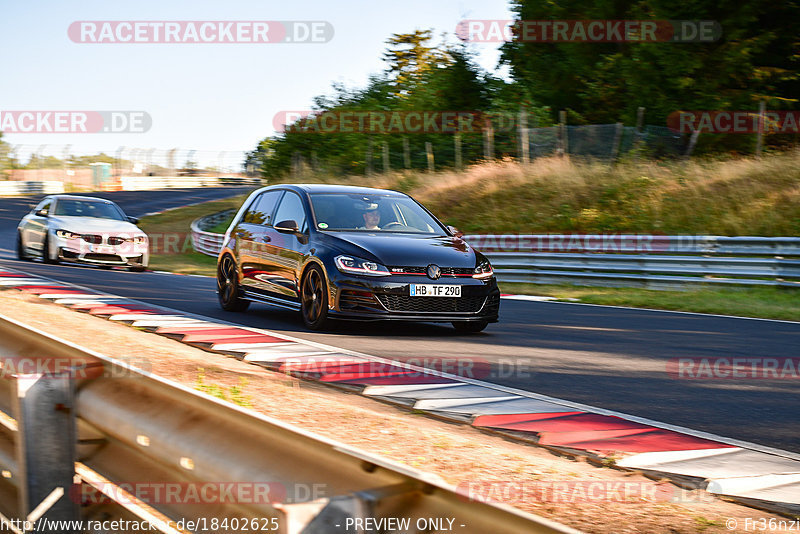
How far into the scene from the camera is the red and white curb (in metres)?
4.36

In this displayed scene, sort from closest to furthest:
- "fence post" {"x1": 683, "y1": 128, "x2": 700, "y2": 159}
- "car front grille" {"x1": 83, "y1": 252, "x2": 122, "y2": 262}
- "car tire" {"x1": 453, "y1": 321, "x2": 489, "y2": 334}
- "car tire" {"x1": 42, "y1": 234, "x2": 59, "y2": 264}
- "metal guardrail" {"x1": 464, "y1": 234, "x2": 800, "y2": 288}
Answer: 1. "car tire" {"x1": 453, "y1": 321, "x2": 489, "y2": 334}
2. "metal guardrail" {"x1": 464, "y1": 234, "x2": 800, "y2": 288}
3. "car front grille" {"x1": 83, "y1": 252, "x2": 122, "y2": 262}
4. "car tire" {"x1": 42, "y1": 234, "x2": 59, "y2": 264}
5. "fence post" {"x1": 683, "y1": 128, "x2": 700, "y2": 159}

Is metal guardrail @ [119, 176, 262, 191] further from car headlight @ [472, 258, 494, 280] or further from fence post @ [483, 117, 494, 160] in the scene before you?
car headlight @ [472, 258, 494, 280]

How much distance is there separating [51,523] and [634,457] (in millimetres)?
2934

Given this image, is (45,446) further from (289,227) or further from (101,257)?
(101,257)

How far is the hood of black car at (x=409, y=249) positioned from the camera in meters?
9.30

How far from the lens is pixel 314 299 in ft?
31.7

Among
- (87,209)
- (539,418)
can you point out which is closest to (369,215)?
(539,418)

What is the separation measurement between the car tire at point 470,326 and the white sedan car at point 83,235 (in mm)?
10529

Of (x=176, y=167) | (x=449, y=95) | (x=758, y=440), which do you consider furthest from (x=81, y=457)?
(x=176, y=167)

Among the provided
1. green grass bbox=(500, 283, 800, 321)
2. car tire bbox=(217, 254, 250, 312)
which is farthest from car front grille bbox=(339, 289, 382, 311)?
green grass bbox=(500, 283, 800, 321)

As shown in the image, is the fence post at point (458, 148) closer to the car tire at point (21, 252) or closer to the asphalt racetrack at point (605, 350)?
the car tire at point (21, 252)

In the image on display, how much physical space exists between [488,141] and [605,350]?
23.1 meters

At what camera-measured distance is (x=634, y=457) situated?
15.4 feet

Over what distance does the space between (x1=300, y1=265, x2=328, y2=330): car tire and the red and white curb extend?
1.83 ft
